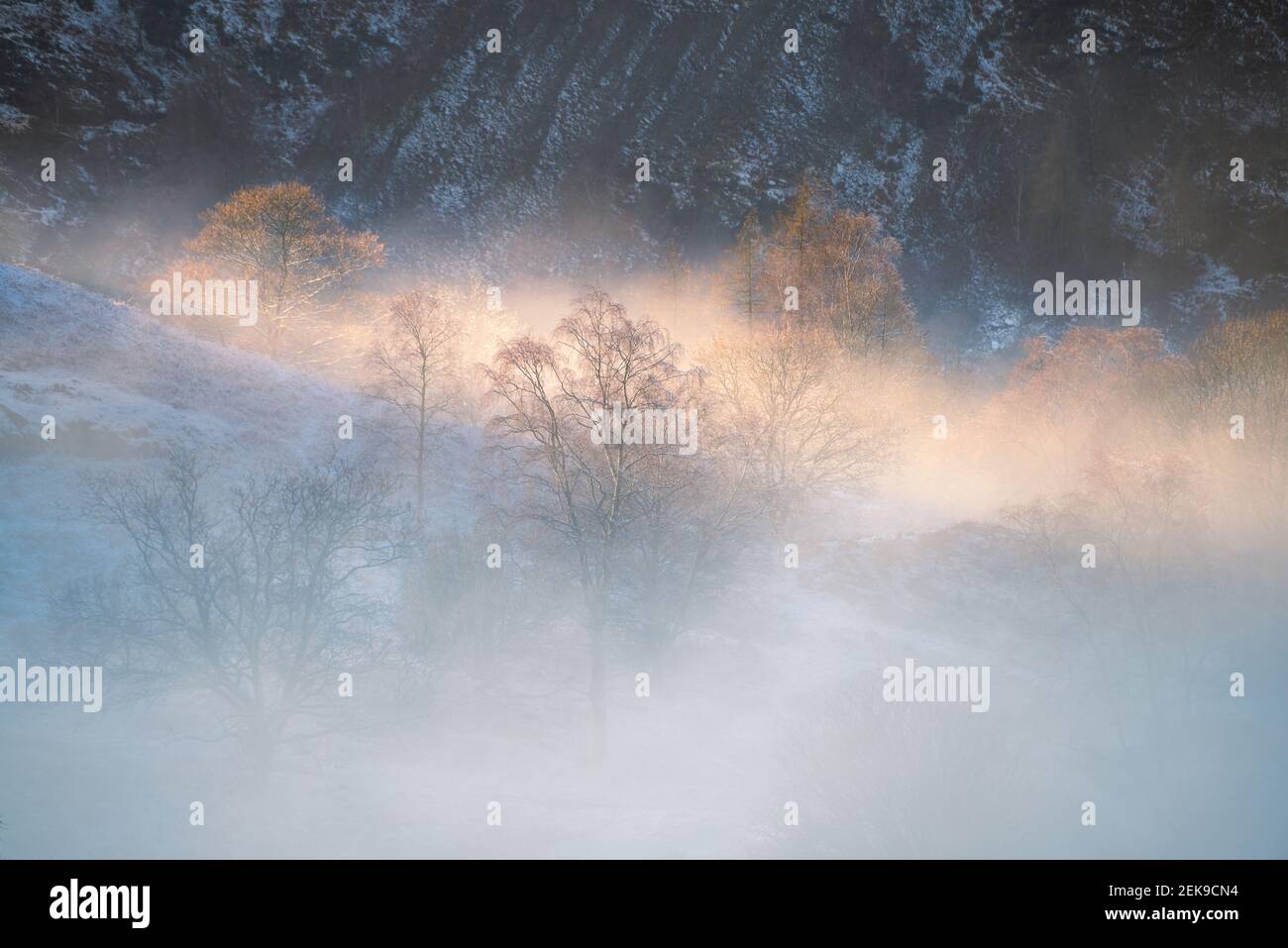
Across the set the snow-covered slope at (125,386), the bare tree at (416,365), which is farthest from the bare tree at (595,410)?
the snow-covered slope at (125,386)

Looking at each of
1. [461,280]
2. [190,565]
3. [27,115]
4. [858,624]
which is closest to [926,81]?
[461,280]

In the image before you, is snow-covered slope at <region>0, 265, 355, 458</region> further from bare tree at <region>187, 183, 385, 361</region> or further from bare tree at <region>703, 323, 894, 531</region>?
bare tree at <region>703, 323, 894, 531</region>

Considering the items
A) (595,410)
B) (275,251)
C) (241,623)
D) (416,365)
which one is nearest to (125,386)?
(416,365)

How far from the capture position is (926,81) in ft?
416

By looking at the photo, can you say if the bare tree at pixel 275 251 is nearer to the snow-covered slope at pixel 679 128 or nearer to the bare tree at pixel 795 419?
the bare tree at pixel 795 419

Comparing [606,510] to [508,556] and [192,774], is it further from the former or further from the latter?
[192,774]

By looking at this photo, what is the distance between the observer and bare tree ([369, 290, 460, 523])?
127 feet

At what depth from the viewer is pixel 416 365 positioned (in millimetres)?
40750

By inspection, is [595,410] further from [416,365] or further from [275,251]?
[275,251]

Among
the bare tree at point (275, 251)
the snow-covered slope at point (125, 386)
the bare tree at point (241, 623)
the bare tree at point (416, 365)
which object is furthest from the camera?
the bare tree at point (275, 251)

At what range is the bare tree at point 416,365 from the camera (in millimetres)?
38844

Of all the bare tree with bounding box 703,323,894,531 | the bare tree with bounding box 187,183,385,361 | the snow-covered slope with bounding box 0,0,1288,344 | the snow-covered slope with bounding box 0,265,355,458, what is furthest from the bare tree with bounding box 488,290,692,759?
the snow-covered slope with bounding box 0,0,1288,344
